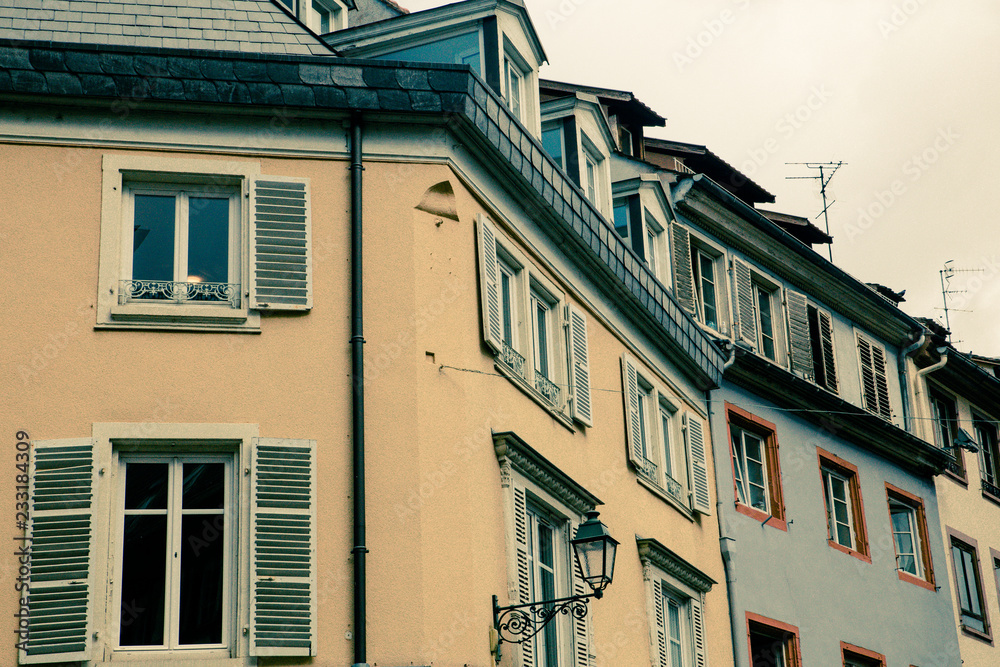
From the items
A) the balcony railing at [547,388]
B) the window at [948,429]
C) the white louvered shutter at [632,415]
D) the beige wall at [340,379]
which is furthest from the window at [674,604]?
the window at [948,429]

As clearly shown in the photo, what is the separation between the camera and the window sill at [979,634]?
91.8ft

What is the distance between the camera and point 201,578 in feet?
41.4

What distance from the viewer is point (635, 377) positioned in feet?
63.2

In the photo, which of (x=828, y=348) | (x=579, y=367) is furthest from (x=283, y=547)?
(x=828, y=348)

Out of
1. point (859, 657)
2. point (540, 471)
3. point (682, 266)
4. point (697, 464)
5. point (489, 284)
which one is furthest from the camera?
point (859, 657)

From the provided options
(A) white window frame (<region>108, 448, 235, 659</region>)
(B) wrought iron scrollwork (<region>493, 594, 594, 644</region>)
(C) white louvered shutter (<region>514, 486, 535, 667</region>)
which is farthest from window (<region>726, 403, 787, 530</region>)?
(A) white window frame (<region>108, 448, 235, 659</region>)

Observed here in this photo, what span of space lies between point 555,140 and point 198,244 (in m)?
6.31

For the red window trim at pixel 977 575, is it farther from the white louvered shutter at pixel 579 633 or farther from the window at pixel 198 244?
the window at pixel 198 244

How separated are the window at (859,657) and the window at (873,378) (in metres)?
4.75

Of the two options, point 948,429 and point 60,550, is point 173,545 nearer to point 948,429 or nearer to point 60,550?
point 60,550

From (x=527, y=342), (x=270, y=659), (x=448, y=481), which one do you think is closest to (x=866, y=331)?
(x=527, y=342)

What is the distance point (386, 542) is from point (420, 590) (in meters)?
0.50

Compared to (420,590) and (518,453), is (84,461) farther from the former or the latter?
(518,453)

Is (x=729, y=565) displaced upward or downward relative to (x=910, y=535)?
downward
